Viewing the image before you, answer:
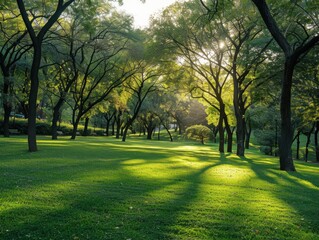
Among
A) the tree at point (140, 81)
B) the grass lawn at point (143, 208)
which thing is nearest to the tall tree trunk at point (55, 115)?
the tree at point (140, 81)

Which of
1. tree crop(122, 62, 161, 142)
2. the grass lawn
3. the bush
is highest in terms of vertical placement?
tree crop(122, 62, 161, 142)

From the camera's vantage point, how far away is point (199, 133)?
52.6m

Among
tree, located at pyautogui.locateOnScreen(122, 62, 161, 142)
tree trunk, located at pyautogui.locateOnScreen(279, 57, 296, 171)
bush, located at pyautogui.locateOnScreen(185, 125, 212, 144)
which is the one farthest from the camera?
bush, located at pyautogui.locateOnScreen(185, 125, 212, 144)

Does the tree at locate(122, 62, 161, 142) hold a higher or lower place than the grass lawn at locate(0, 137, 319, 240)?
Result: higher

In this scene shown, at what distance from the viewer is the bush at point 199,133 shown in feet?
172

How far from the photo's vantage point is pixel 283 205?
6.98 meters

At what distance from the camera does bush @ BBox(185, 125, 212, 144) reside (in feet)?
172

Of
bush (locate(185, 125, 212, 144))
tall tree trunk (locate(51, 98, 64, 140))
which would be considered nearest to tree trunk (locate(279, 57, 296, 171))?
tall tree trunk (locate(51, 98, 64, 140))

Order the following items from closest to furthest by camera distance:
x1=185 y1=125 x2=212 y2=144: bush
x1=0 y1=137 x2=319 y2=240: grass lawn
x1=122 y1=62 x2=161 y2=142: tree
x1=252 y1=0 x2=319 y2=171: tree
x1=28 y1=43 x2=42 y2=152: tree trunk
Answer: x1=0 y1=137 x2=319 y2=240: grass lawn
x1=252 y1=0 x2=319 y2=171: tree
x1=28 y1=43 x2=42 y2=152: tree trunk
x1=122 y1=62 x2=161 y2=142: tree
x1=185 y1=125 x2=212 y2=144: bush

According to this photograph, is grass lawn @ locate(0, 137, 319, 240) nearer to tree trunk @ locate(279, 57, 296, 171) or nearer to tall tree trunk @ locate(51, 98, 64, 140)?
tree trunk @ locate(279, 57, 296, 171)

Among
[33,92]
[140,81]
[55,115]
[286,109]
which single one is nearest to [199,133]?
[140,81]

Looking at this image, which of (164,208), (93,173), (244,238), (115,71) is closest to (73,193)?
(164,208)

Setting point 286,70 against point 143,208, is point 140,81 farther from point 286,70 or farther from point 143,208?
point 143,208

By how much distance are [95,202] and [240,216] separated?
2.83 metres
